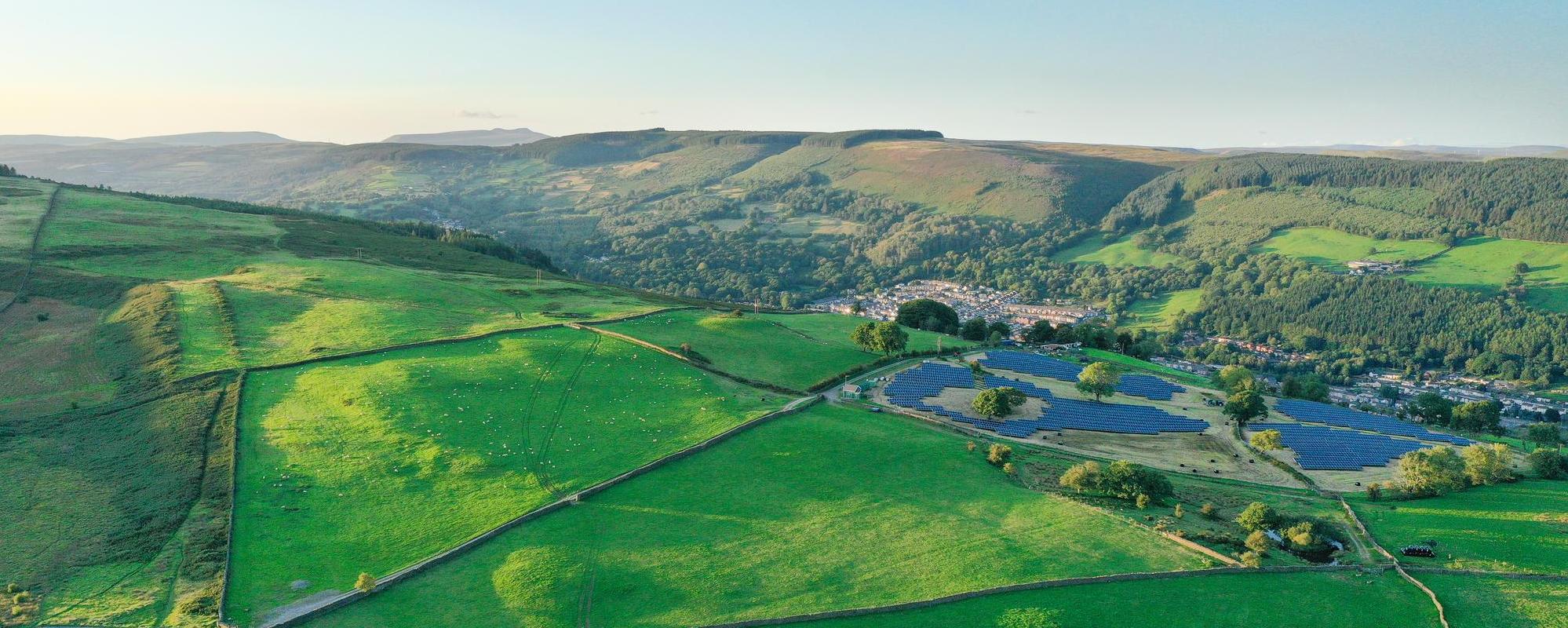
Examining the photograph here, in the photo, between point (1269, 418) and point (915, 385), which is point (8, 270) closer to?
point (915, 385)

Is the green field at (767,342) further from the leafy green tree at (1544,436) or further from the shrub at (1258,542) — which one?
the leafy green tree at (1544,436)

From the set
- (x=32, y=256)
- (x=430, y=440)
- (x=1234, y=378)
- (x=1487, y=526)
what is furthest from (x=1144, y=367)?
(x=32, y=256)

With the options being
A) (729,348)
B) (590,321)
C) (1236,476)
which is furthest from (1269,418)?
(590,321)

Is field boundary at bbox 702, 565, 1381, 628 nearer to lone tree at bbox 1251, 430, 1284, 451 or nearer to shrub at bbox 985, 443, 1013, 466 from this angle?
shrub at bbox 985, 443, 1013, 466

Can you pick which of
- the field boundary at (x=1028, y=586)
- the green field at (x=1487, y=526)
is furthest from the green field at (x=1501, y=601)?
the field boundary at (x=1028, y=586)

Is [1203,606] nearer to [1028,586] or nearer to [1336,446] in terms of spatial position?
[1028,586]
